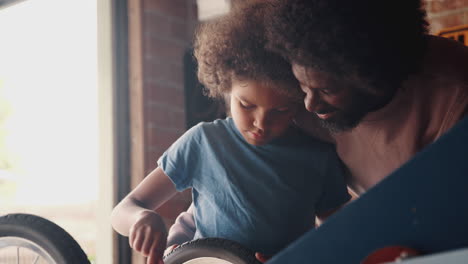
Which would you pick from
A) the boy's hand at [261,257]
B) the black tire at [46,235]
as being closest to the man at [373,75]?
the boy's hand at [261,257]

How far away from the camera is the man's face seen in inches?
45.8

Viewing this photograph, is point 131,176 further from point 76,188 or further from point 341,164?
point 341,164

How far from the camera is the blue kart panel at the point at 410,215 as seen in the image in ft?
2.37

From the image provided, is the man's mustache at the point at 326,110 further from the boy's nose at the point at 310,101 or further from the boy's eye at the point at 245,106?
the boy's eye at the point at 245,106

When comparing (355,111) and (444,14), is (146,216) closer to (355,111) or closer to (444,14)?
(355,111)

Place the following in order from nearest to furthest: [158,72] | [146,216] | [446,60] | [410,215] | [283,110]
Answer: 1. [410,215]
2. [446,60]
3. [283,110]
4. [146,216]
5. [158,72]

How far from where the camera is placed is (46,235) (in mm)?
1121

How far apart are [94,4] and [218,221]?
0.83 metres

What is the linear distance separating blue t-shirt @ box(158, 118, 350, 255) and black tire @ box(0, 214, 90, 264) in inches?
12.3

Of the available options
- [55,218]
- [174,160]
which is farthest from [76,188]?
[174,160]

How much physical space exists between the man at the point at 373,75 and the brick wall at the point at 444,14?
0.07 feet

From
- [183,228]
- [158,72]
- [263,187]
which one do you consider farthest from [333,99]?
[158,72]

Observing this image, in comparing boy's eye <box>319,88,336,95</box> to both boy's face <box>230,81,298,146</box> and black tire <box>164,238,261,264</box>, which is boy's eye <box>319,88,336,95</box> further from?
black tire <box>164,238,261,264</box>

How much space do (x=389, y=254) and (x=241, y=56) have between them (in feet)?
2.09
